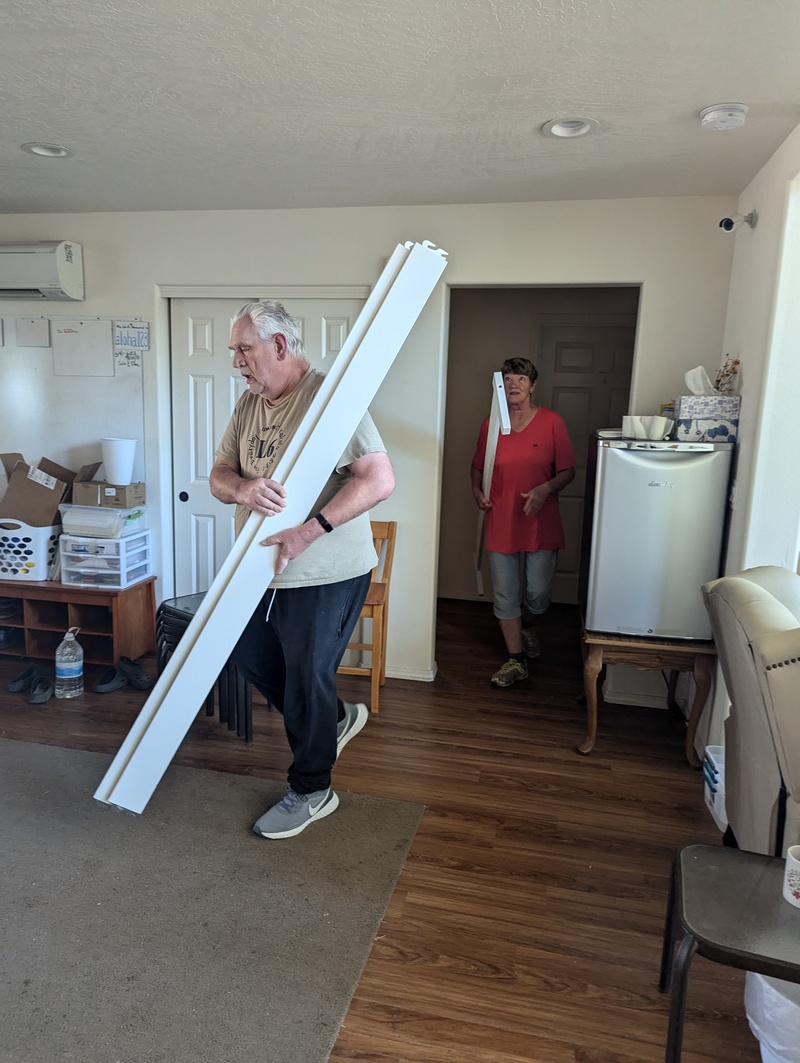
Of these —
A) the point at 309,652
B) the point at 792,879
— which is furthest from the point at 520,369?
the point at 792,879

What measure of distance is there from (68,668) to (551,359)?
3405 millimetres

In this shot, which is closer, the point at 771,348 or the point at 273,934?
the point at 273,934

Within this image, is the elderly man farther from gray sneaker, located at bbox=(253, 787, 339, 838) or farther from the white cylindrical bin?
the white cylindrical bin

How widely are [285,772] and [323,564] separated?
0.99 meters

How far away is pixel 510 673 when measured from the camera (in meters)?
3.56

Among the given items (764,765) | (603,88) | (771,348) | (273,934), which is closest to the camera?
(764,765)

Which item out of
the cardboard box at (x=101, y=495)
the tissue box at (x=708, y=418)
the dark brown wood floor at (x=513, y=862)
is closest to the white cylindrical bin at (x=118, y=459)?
the cardboard box at (x=101, y=495)

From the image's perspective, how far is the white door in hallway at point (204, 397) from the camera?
350cm

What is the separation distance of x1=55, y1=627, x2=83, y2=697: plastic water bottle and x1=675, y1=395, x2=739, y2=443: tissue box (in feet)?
9.12

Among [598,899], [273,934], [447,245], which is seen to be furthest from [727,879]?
[447,245]

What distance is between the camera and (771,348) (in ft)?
7.68

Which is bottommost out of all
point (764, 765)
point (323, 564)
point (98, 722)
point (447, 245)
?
point (98, 722)

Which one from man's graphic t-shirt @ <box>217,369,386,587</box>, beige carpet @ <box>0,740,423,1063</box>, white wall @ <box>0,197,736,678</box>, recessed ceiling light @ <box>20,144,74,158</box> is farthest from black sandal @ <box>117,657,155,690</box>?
recessed ceiling light @ <box>20,144,74,158</box>

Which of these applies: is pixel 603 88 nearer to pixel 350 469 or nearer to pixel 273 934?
pixel 350 469
